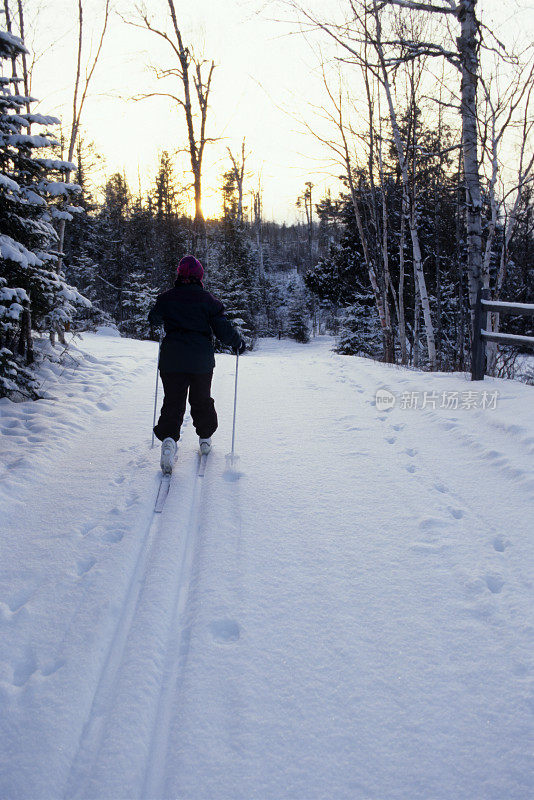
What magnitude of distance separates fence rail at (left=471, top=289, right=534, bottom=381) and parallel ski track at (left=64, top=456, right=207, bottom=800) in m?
5.17

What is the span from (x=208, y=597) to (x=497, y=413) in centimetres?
436

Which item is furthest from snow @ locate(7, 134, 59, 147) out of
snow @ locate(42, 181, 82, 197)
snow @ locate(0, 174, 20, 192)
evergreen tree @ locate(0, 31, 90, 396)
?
snow @ locate(0, 174, 20, 192)

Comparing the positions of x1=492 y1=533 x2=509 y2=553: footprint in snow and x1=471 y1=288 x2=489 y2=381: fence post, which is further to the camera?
x1=471 y1=288 x2=489 y2=381: fence post

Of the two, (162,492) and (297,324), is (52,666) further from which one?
(297,324)

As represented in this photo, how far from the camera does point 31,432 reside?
5234mm

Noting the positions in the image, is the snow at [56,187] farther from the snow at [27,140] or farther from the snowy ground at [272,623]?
the snowy ground at [272,623]

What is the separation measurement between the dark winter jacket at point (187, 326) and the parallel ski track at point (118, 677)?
1.71m

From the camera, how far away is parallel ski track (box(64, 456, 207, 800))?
1.63m

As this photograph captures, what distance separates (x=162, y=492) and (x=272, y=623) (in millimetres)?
1722

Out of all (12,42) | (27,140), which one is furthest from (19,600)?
(12,42)

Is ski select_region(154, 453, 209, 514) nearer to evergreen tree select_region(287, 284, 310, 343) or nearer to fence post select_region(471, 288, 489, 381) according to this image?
fence post select_region(471, 288, 489, 381)

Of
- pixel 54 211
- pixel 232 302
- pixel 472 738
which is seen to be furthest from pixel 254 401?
pixel 232 302

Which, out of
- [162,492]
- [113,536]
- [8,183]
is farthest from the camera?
[8,183]

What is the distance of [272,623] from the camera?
2318 mm
